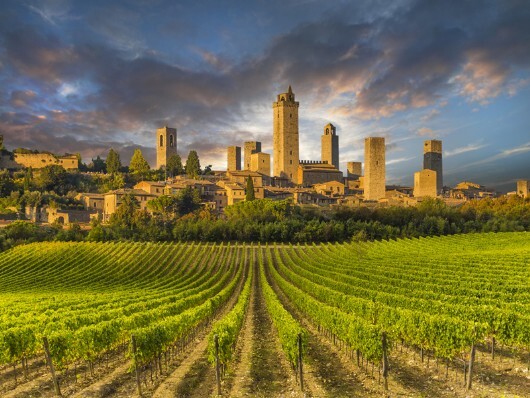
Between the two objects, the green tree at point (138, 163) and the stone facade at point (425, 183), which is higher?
the green tree at point (138, 163)

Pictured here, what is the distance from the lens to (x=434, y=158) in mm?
125562

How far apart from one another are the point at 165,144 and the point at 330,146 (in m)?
52.3

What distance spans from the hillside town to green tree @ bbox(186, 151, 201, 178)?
1107 mm

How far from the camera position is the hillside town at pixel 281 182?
87500mm

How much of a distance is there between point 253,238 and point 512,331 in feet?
177

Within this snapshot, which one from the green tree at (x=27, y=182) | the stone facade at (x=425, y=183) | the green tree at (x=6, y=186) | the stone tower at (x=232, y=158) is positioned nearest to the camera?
the green tree at (x=6, y=186)

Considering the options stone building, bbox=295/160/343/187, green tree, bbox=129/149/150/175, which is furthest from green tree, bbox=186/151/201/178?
stone building, bbox=295/160/343/187

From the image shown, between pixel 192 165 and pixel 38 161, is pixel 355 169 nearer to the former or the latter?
pixel 192 165

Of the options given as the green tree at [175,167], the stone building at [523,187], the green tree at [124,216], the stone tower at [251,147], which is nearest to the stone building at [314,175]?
the stone tower at [251,147]

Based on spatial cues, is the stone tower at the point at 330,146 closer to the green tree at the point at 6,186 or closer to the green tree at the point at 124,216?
the green tree at the point at 124,216

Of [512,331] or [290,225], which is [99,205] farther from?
[512,331]

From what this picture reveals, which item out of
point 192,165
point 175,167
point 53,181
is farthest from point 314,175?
point 53,181

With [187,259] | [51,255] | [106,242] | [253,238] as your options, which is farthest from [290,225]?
[51,255]

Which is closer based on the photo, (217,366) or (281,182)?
(217,366)
